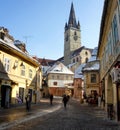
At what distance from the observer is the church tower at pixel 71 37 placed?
127688 mm

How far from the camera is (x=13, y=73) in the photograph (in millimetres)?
27000

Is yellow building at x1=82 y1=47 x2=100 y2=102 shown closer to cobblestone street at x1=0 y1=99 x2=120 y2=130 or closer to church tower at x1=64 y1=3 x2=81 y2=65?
cobblestone street at x1=0 y1=99 x2=120 y2=130

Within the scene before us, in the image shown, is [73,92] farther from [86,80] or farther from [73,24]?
[73,24]

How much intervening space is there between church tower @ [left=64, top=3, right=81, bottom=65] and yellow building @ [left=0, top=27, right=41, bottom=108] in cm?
9298

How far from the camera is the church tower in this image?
128m

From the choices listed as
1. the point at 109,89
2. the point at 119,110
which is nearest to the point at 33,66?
the point at 109,89

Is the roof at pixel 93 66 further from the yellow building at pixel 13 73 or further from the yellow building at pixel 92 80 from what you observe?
the yellow building at pixel 13 73

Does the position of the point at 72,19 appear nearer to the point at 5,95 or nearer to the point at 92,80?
the point at 92,80

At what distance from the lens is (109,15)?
16688 millimetres

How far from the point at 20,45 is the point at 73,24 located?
104 metres

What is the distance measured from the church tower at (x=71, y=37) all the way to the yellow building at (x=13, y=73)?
92984mm

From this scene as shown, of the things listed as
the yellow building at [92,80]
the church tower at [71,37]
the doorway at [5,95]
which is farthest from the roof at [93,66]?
the church tower at [71,37]

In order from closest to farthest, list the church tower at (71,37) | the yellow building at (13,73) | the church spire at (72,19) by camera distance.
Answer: the yellow building at (13,73), the church tower at (71,37), the church spire at (72,19)

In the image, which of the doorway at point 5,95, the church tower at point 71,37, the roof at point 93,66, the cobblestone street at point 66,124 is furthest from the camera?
the church tower at point 71,37
